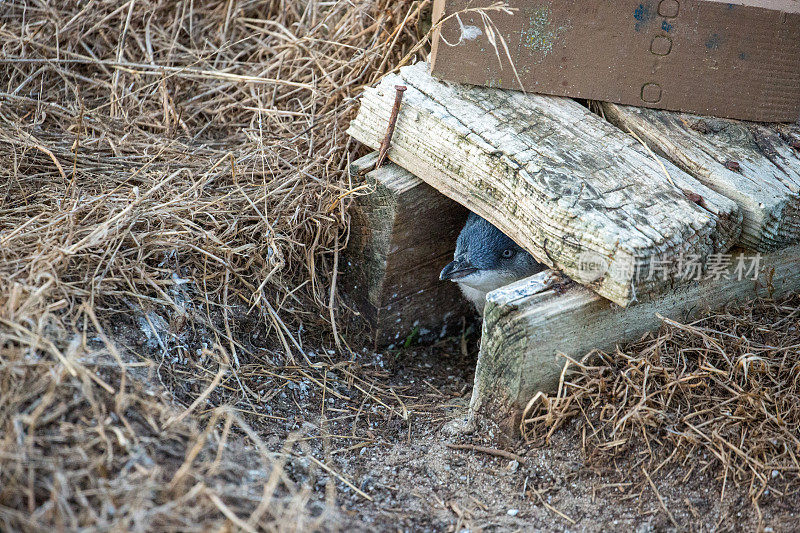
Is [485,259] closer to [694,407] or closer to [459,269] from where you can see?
[459,269]

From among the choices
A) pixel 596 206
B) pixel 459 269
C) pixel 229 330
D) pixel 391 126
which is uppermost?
pixel 391 126

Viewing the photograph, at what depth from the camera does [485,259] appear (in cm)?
315

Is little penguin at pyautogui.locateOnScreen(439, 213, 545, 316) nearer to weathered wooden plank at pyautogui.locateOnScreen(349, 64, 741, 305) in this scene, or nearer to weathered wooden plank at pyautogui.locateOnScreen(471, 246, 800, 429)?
weathered wooden plank at pyautogui.locateOnScreen(349, 64, 741, 305)

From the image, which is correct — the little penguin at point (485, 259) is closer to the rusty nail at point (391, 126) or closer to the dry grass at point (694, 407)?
the rusty nail at point (391, 126)

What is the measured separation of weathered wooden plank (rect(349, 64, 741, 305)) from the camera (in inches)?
94.9

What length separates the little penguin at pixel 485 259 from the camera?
10.3ft

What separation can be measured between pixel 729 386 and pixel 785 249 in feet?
→ 2.17

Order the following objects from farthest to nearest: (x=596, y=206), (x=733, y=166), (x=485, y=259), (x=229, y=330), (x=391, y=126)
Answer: (x=485, y=259) < (x=391, y=126) < (x=229, y=330) < (x=733, y=166) < (x=596, y=206)

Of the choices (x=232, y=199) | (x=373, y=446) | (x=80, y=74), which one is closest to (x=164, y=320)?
(x=232, y=199)

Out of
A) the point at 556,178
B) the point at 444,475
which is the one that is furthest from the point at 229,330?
the point at 556,178

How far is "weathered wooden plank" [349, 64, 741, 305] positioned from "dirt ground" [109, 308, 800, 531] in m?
0.64

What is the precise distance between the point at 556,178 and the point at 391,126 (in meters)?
0.79

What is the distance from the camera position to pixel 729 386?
255cm

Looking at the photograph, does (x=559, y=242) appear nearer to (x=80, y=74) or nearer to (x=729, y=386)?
(x=729, y=386)
